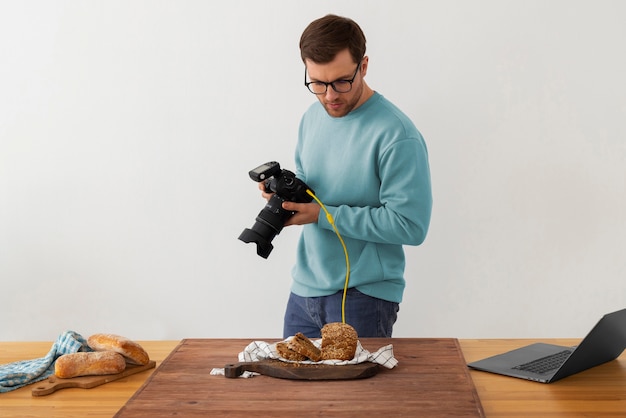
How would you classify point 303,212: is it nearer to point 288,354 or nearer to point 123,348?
point 288,354

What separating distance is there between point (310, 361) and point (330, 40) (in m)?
0.83

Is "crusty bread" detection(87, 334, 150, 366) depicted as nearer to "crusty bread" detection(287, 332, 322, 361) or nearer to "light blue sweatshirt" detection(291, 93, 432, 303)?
"crusty bread" detection(287, 332, 322, 361)

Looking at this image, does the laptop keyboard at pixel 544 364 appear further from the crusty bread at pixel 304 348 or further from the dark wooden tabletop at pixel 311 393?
the crusty bread at pixel 304 348

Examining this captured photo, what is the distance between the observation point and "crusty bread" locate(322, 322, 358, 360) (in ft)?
5.63

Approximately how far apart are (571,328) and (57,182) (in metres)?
2.53

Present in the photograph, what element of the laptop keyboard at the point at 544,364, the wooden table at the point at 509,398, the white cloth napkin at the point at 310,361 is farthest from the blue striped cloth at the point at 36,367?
the laptop keyboard at the point at 544,364

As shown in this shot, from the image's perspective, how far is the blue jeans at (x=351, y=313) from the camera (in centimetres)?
221

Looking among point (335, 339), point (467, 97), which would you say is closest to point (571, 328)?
point (467, 97)

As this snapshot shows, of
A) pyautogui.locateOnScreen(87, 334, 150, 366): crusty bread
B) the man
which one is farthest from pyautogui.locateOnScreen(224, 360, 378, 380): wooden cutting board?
the man

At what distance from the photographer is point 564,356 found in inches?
73.7

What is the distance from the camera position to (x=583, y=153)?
3682mm

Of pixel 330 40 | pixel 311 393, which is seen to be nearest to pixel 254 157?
pixel 330 40

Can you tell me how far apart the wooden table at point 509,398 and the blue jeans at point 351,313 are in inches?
19.7

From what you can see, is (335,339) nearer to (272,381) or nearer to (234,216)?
(272,381)
